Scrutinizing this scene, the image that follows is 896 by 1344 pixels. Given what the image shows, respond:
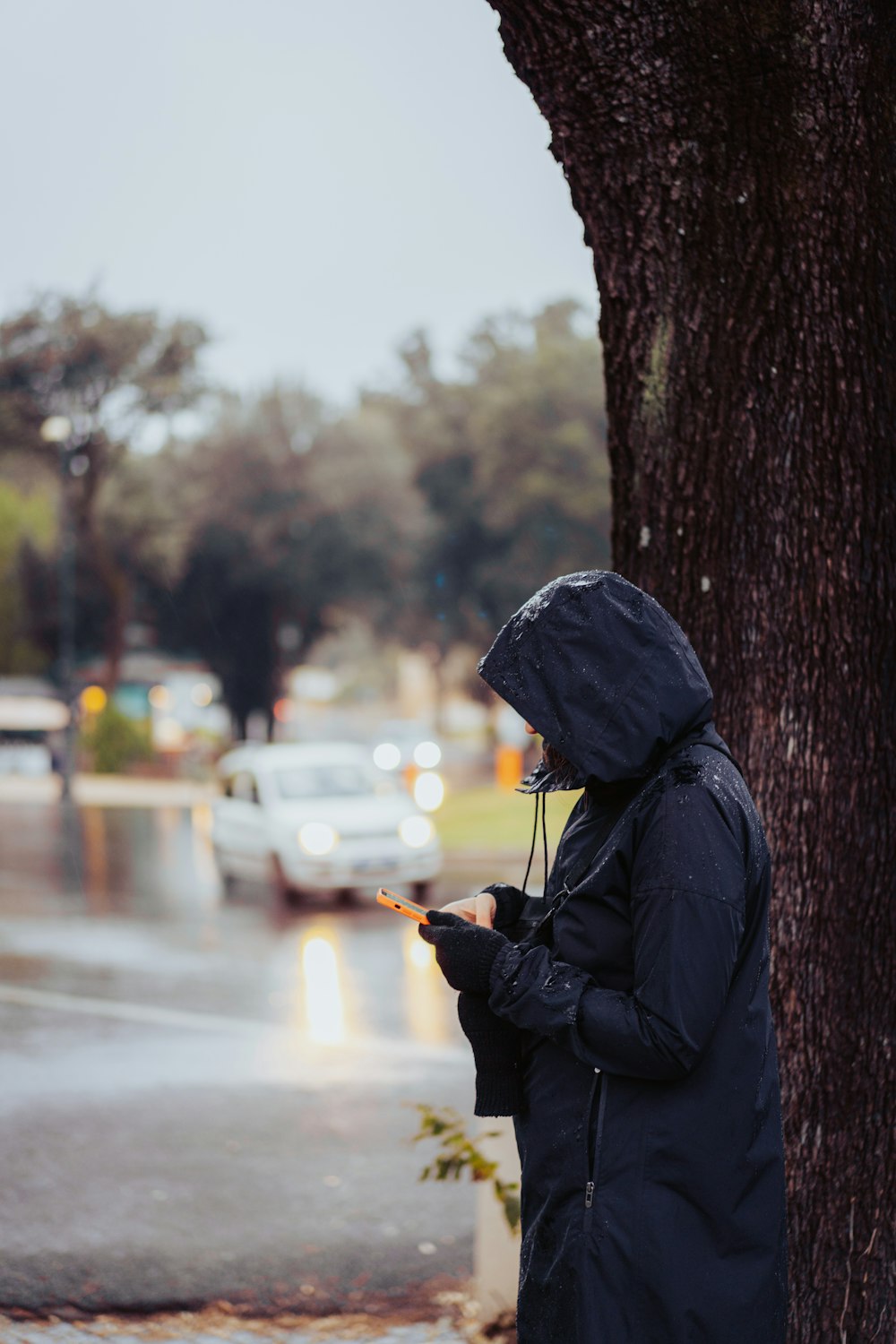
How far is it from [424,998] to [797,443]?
21.7 feet

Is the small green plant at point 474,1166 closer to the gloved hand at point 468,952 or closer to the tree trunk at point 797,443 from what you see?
the tree trunk at point 797,443

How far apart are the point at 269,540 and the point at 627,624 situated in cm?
3727

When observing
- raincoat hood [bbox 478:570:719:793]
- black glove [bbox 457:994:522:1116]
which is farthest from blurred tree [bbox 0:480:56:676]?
raincoat hood [bbox 478:570:719:793]

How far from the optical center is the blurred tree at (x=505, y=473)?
38031 millimetres

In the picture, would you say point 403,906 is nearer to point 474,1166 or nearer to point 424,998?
point 474,1166

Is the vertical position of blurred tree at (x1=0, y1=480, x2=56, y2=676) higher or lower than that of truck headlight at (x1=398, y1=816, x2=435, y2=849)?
higher

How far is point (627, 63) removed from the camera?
286 centimetres

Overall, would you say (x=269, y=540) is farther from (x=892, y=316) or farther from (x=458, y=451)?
(x=892, y=316)

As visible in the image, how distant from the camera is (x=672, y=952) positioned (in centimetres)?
198

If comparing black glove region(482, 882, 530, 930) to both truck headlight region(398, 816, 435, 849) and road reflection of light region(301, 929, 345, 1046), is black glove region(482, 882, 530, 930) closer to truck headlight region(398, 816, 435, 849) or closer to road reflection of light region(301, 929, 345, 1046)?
road reflection of light region(301, 929, 345, 1046)

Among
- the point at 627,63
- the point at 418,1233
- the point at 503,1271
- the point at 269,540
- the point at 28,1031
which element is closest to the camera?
the point at 627,63

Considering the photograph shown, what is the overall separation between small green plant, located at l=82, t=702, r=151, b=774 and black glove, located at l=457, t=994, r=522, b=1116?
112ft

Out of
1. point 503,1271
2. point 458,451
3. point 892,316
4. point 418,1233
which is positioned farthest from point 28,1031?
point 458,451

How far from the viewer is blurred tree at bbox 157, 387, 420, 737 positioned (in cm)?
3891
